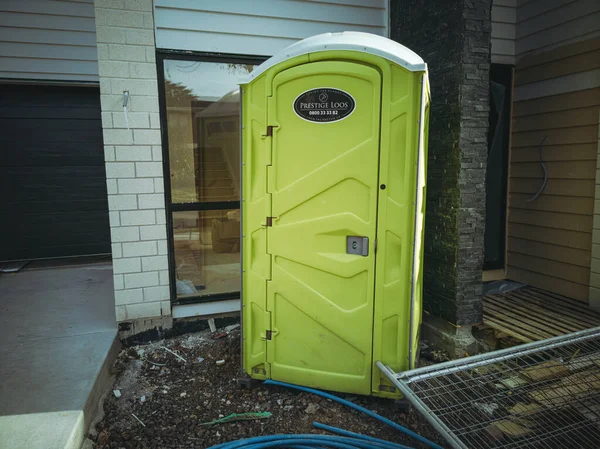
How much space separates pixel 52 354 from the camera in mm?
3195

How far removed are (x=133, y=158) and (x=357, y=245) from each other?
2198 millimetres

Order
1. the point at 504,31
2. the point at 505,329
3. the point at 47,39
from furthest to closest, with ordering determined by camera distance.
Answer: the point at 47,39 → the point at 504,31 → the point at 505,329

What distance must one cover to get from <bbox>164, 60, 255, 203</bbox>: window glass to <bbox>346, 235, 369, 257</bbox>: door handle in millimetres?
1734

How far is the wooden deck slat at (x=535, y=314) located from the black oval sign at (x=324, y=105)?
2.38 m

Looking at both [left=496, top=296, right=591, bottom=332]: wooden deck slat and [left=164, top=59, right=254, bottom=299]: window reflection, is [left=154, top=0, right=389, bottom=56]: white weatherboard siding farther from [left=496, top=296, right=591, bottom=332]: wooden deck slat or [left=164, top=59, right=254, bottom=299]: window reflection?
[left=496, top=296, right=591, bottom=332]: wooden deck slat

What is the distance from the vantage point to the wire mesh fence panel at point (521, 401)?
2.47 metres

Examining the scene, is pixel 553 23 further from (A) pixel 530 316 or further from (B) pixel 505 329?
(B) pixel 505 329

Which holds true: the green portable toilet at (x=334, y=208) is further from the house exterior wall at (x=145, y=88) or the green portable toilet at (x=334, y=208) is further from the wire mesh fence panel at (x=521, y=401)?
the house exterior wall at (x=145, y=88)

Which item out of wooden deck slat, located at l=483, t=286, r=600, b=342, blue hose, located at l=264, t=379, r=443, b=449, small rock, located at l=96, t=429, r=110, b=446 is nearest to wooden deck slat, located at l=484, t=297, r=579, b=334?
wooden deck slat, located at l=483, t=286, r=600, b=342

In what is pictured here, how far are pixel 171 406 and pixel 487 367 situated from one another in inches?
98.1

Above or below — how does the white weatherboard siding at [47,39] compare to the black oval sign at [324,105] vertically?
above

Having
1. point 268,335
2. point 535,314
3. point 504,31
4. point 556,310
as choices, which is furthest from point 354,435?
point 504,31

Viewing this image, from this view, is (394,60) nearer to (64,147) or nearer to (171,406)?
(171,406)

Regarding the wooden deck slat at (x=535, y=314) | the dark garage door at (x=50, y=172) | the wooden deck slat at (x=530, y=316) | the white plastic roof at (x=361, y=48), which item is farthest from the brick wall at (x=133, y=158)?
the wooden deck slat at (x=530, y=316)
